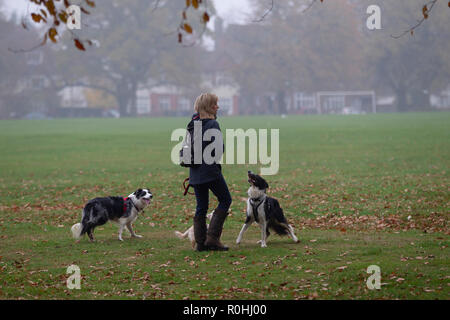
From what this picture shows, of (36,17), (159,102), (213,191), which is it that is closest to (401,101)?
(159,102)

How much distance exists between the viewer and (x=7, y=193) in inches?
800

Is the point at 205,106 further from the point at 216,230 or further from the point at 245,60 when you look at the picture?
the point at 245,60

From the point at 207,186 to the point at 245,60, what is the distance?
93975 mm

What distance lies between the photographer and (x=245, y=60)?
103m

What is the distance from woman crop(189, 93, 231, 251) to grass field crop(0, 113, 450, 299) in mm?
318

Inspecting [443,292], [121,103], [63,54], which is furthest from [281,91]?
[443,292]

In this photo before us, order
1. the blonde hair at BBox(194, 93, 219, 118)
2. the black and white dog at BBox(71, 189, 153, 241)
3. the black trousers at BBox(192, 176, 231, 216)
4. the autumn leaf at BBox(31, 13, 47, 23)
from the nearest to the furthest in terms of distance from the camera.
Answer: the autumn leaf at BBox(31, 13, 47, 23) < the blonde hair at BBox(194, 93, 219, 118) < the black trousers at BBox(192, 176, 231, 216) < the black and white dog at BBox(71, 189, 153, 241)

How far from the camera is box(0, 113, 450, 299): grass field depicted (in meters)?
8.53

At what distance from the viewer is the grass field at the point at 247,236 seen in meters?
8.53

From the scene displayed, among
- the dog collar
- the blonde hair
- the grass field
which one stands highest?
the blonde hair

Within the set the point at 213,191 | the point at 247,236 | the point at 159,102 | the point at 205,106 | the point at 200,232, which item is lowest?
the point at 247,236

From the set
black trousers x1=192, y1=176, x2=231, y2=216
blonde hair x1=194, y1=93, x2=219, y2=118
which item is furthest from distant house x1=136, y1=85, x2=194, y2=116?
blonde hair x1=194, y1=93, x2=219, y2=118

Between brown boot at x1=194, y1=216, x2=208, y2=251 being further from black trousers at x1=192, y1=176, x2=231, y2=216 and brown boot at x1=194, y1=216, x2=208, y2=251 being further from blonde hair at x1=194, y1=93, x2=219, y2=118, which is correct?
blonde hair at x1=194, y1=93, x2=219, y2=118

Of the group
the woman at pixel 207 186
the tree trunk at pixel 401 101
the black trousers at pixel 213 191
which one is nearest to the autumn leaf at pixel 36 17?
the woman at pixel 207 186
